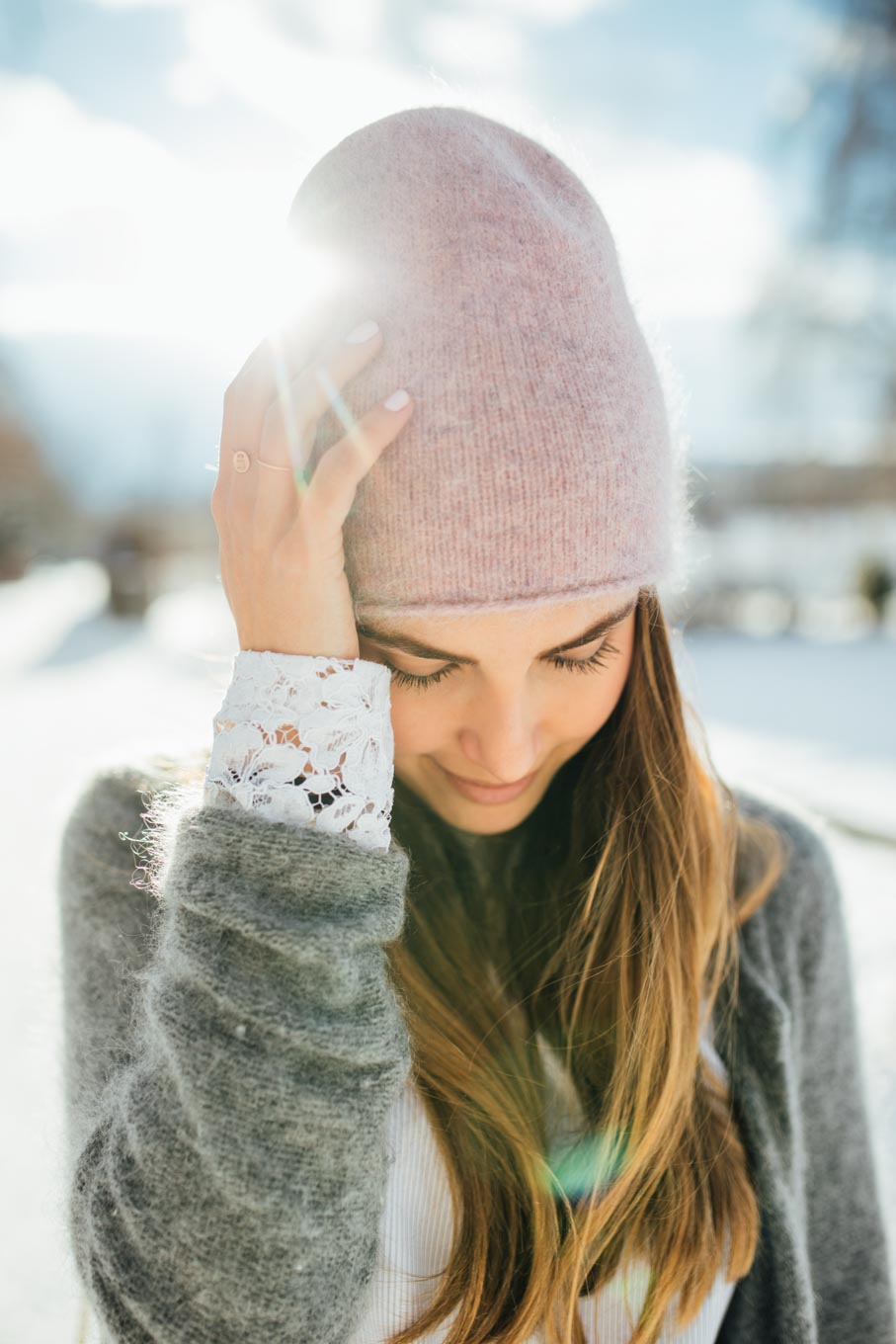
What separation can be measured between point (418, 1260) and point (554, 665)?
73 centimetres

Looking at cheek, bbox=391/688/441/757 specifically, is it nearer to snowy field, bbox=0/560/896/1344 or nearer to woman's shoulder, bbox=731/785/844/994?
snowy field, bbox=0/560/896/1344

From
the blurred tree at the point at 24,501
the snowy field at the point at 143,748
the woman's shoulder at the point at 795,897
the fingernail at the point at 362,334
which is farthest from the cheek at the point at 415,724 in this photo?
the blurred tree at the point at 24,501

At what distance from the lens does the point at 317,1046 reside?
943 millimetres

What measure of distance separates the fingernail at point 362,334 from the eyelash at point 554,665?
38cm

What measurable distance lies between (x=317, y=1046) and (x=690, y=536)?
3.17 ft

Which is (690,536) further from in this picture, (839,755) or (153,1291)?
(839,755)

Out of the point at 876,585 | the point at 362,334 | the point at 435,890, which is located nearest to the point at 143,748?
the point at 435,890

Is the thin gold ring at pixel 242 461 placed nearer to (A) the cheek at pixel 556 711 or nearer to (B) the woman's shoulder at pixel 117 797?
(A) the cheek at pixel 556 711

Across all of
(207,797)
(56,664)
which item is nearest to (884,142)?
(56,664)

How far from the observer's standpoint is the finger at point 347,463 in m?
1.01

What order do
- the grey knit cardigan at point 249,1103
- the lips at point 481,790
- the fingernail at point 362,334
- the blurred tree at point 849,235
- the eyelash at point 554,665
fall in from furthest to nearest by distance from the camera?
the blurred tree at point 849,235 → the lips at point 481,790 → the eyelash at point 554,665 → the fingernail at point 362,334 → the grey knit cardigan at point 249,1103

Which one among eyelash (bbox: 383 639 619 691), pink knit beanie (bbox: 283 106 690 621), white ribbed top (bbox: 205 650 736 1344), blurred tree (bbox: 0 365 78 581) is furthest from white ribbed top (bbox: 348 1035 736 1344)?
blurred tree (bbox: 0 365 78 581)

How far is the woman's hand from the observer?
3.35ft

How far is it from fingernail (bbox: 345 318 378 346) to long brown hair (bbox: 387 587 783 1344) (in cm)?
56
